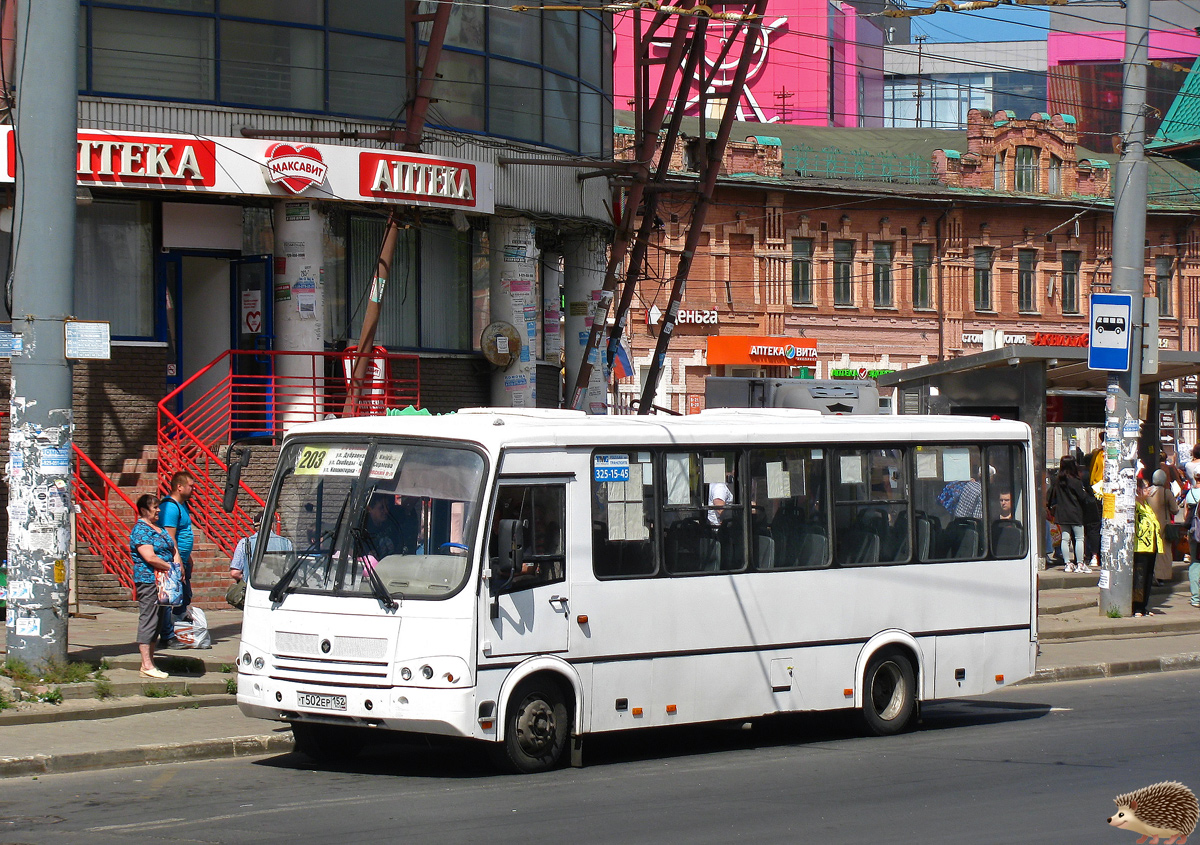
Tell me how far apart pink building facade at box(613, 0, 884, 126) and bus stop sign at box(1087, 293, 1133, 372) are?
118 feet

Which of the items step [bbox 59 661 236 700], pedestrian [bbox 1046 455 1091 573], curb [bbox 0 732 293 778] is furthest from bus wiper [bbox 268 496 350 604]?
pedestrian [bbox 1046 455 1091 573]

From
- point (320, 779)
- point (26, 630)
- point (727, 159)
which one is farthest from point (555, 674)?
point (727, 159)

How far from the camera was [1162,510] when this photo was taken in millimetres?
23234

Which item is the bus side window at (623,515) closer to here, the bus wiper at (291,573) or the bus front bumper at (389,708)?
the bus front bumper at (389,708)

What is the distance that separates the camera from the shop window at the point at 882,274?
166 ft

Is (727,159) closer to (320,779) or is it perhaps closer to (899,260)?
(899,260)

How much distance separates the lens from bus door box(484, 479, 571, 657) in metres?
10.2

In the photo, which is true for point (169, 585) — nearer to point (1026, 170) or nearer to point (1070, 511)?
point (1070, 511)

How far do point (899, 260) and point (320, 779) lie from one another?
4267cm

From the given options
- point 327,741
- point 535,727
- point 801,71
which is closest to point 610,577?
point 535,727

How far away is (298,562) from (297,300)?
10.5 metres

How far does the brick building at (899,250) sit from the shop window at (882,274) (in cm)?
5

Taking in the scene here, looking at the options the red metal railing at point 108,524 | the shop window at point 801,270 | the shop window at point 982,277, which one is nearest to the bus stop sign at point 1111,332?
the red metal railing at point 108,524

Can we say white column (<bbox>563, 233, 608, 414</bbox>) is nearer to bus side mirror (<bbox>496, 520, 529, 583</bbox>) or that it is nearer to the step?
the step
